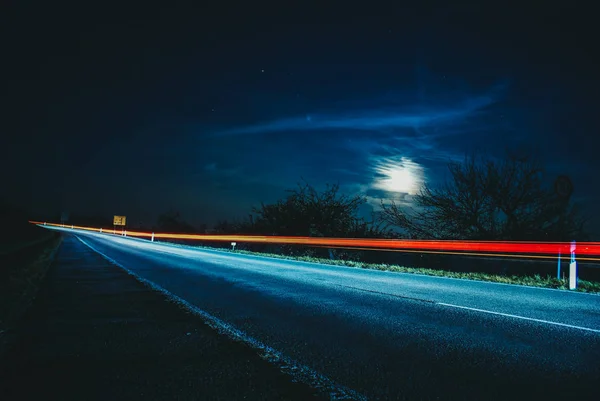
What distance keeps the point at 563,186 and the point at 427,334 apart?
386 inches

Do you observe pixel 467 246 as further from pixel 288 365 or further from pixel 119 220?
pixel 119 220

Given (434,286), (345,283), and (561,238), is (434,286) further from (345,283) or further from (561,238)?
(561,238)

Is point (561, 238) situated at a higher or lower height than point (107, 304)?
higher

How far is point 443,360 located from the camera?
15.1 ft

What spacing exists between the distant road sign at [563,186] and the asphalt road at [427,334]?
13.1ft

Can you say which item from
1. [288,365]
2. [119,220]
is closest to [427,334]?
[288,365]

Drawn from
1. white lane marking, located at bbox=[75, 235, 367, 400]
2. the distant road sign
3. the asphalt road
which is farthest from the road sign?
white lane marking, located at bbox=[75, 235, 367, 400]

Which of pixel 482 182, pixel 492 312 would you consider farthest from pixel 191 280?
pixel 482 182

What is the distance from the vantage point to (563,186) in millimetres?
12875

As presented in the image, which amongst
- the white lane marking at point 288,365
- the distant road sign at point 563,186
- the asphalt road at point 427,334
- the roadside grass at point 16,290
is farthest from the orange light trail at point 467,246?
the roadside grass at point 16,290

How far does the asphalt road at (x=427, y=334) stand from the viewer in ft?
13.0

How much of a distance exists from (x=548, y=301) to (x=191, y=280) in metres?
9.01

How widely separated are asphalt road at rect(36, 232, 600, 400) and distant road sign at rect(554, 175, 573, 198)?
3.99 m

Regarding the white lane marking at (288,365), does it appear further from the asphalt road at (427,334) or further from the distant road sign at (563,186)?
the distant road sign at (563,186)
